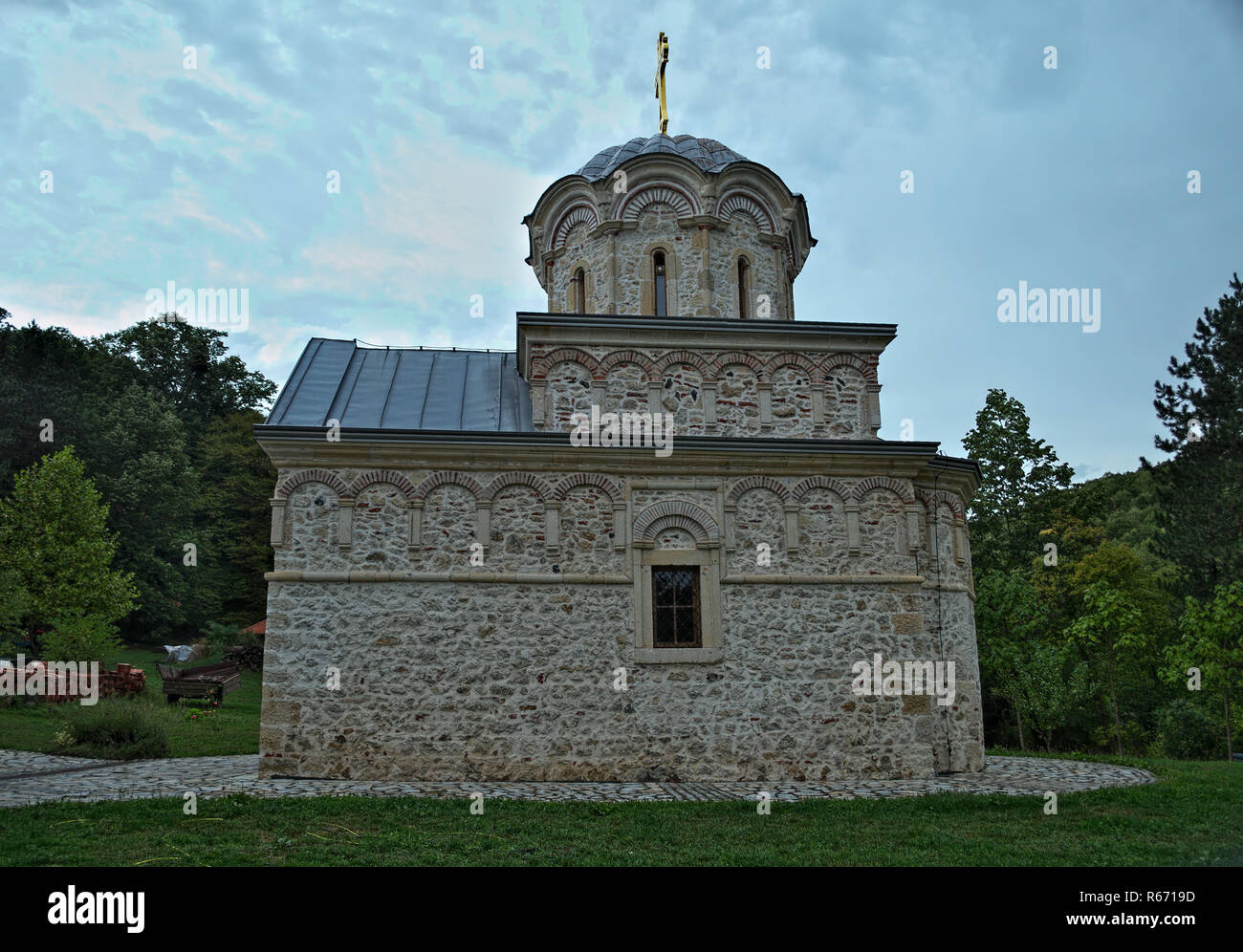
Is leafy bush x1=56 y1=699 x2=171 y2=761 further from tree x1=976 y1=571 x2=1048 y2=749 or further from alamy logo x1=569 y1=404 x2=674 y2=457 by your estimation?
tree x1=976 y1=571 x2=1048 y2=749

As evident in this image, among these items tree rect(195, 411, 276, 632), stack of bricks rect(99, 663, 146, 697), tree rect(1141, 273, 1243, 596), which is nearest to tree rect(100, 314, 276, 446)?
tree rect(195, 411, 276, 632)

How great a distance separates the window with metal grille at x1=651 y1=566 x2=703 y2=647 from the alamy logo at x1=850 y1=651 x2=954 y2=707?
2205 millimetres

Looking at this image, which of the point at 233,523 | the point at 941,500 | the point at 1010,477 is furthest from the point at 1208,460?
the point at 233,523

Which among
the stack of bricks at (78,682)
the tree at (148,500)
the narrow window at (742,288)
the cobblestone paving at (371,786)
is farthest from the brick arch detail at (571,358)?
the tree at (148,500)

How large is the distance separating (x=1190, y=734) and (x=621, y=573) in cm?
1638

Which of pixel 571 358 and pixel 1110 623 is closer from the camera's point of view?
pixel 571 358

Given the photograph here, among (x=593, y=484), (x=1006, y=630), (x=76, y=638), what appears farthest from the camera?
(x=1006, y=630)

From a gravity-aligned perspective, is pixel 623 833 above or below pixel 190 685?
below

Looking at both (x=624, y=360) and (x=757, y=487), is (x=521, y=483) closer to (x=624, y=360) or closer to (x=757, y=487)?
(x=624, y=360)

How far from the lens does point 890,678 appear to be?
39.3 feet
